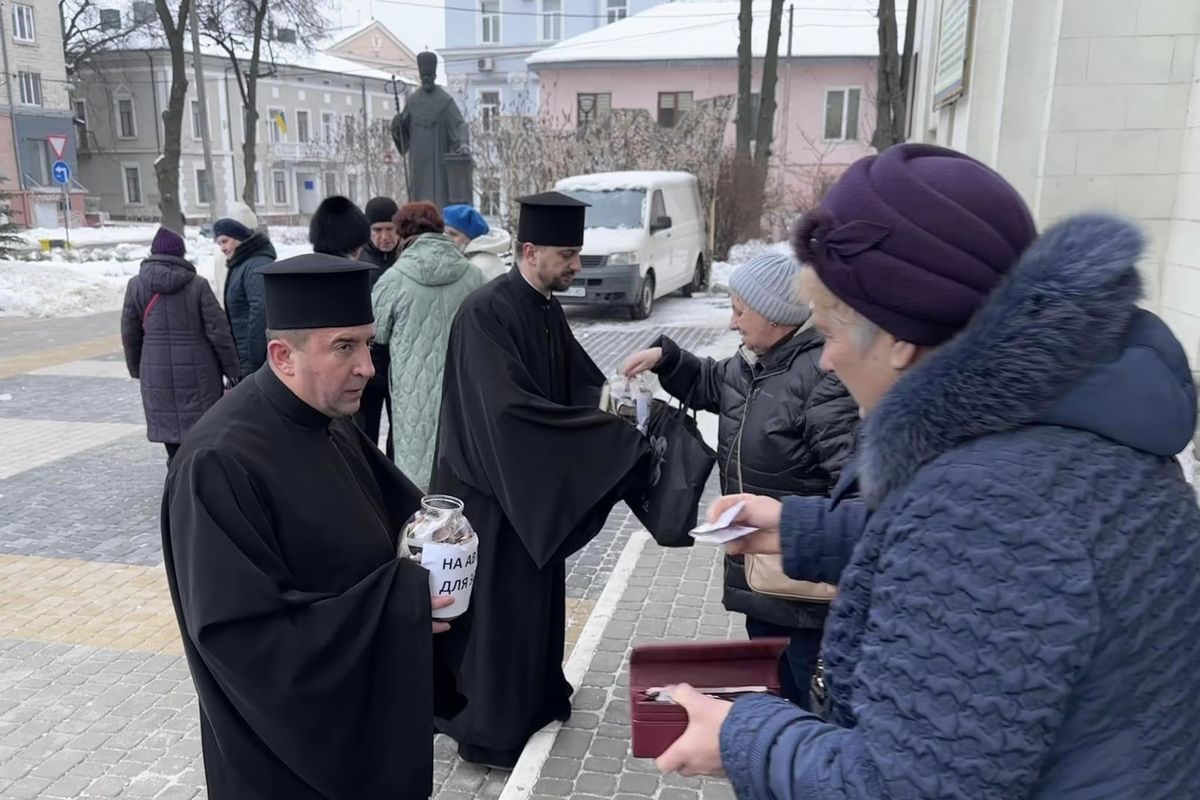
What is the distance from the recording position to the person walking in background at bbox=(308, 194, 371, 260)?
6.19 m

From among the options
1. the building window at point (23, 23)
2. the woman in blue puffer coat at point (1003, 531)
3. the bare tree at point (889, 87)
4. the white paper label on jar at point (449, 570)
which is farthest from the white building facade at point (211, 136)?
the woman in blue puffer coat at point (1003, 531)

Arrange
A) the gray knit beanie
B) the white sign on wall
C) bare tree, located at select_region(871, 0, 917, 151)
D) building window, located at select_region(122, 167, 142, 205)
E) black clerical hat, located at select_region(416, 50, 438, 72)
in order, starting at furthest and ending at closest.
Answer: building window, located at select_region(122, 167, 142, 205), bare tree, located at select_region(871, 0, 917, 151), black clerical hat, located at select_region(416, 50, 438, 72), the white sign on wall, the gray knit beanie

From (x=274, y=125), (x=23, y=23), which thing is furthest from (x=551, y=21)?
(x=23, y=23)

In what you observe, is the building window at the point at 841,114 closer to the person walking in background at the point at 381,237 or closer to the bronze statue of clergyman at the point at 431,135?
the bronze statue of clergyman at the point at 431,135

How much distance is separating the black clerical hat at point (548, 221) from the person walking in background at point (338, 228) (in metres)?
2.91

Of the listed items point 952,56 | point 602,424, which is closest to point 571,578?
point 602,424

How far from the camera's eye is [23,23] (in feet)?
133

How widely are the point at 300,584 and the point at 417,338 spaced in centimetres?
333

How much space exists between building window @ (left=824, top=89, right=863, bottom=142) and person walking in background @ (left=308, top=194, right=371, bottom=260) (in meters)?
30.9

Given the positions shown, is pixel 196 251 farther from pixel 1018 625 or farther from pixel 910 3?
pixel 1018 625

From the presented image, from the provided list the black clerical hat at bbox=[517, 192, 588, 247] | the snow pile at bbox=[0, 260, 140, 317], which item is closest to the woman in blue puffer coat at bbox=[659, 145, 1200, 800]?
the black clerical hat at bbox=[517, 192, 588, 247]

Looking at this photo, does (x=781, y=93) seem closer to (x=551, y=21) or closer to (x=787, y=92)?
(x=787, y=92)

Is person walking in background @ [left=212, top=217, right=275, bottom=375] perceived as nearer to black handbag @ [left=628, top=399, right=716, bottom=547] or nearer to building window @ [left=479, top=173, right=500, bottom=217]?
black handbag @ [left=628, top=399, right=716, bottom=547]

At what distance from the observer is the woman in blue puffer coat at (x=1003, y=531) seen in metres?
1.02
